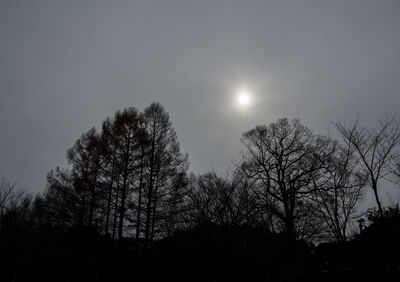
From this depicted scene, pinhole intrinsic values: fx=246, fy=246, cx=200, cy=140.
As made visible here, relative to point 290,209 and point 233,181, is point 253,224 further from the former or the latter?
point 290,209

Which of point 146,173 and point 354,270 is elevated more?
point 146,173

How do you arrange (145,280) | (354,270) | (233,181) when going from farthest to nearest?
1. (233,181)
2. (145,280)
3. (354,270)

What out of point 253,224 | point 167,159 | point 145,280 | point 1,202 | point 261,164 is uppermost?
point 261,164

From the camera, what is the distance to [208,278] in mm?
10852

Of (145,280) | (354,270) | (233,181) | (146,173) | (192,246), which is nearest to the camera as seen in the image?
(354,270)

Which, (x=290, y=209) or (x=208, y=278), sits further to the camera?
(x=290, y=209)

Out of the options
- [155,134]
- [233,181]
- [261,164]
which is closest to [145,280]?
[233,181]

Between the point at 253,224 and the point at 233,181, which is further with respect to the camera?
the point at 233,181

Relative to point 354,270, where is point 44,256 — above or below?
above

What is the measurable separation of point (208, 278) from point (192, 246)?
152cm

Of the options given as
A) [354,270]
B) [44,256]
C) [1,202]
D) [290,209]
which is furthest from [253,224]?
[1,202]

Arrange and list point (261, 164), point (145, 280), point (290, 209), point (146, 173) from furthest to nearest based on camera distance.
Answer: point (261, 164) → point (290, 209) → point (146, 173) → point (145, 280)

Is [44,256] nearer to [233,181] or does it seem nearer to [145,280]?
[145,280]

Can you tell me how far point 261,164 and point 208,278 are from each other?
11.3 meters
